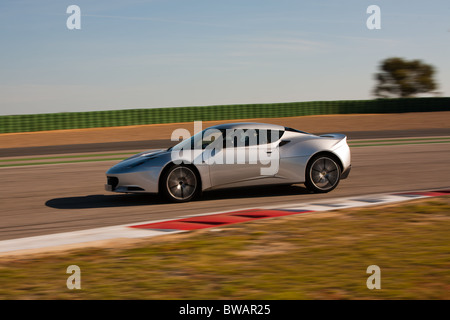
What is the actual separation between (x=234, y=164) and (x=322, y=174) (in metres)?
1.67

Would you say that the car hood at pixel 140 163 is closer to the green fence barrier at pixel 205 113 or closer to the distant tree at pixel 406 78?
the green fence barrier at pixel 205 113

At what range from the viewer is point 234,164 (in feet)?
31.6

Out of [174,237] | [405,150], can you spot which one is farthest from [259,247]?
[405,150]

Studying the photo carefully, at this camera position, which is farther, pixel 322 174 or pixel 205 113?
pixel 205 113

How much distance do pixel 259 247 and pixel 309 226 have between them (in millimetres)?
1194

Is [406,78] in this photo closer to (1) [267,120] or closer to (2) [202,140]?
(1) [267,120]

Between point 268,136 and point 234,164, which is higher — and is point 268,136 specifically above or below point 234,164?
above

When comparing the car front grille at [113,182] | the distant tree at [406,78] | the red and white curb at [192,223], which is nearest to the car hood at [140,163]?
the car front grille at [113,182]

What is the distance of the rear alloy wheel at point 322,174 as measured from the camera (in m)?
10.1

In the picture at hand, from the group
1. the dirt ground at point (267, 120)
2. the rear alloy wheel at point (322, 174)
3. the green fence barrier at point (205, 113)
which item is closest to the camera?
the rear alloy wheel at point (322, 174)

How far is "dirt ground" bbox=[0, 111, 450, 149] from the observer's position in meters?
32.0

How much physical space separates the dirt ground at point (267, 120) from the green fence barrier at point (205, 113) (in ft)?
1.97

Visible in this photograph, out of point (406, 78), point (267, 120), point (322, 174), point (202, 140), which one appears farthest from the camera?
point (406, 78)

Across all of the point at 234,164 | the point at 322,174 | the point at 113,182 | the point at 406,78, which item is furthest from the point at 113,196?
the point at 406,78
